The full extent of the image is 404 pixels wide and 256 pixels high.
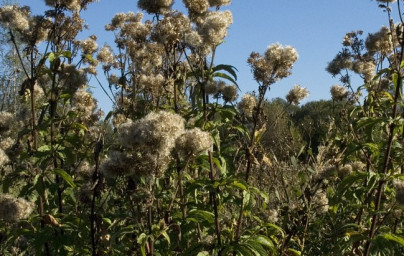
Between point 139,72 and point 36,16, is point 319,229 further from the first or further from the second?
point 36,16

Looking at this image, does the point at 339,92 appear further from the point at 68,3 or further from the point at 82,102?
the point at 68,3

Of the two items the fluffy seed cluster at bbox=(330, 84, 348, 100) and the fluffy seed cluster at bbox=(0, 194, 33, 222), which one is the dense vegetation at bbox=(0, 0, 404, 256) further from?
the fluffy seed cluster at bbox=(330, 84, 348, 100)

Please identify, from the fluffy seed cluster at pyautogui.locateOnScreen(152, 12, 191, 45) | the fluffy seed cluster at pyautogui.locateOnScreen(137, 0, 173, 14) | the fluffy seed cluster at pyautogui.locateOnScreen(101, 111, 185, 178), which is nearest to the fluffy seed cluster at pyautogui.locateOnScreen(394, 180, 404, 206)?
the fluffy seed cluster at pyautogui.locateOnScreen(101, 111, 185, 178)

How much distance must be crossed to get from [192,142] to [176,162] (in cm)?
75

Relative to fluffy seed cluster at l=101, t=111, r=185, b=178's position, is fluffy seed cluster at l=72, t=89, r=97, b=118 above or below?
above

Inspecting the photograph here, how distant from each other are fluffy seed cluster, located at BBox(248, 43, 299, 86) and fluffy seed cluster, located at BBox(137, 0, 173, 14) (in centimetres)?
118

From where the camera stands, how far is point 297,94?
5.62 metres

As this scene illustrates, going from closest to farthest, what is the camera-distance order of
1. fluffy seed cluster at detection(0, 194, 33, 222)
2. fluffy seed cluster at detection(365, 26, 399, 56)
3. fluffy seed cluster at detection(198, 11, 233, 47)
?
fluffy seed cluster at detection(0, 194, 33, 222) < fluffy seed cluster at detection(198, 11, 233, 47) < fluffy seed cluster at detection(365, 26, 399, 56)

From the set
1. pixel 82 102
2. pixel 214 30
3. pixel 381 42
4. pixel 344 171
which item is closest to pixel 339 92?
pixel 381 42

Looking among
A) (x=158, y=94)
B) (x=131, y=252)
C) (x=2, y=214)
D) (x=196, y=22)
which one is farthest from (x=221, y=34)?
(x=2, y=214)

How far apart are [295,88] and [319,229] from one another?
1.51 meters

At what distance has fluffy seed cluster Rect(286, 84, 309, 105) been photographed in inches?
221

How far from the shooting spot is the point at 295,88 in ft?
18.5

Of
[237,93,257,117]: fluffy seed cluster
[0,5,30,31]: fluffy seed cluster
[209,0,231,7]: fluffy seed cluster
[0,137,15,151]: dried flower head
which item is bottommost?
[0,137,15,151]: dried flower head
